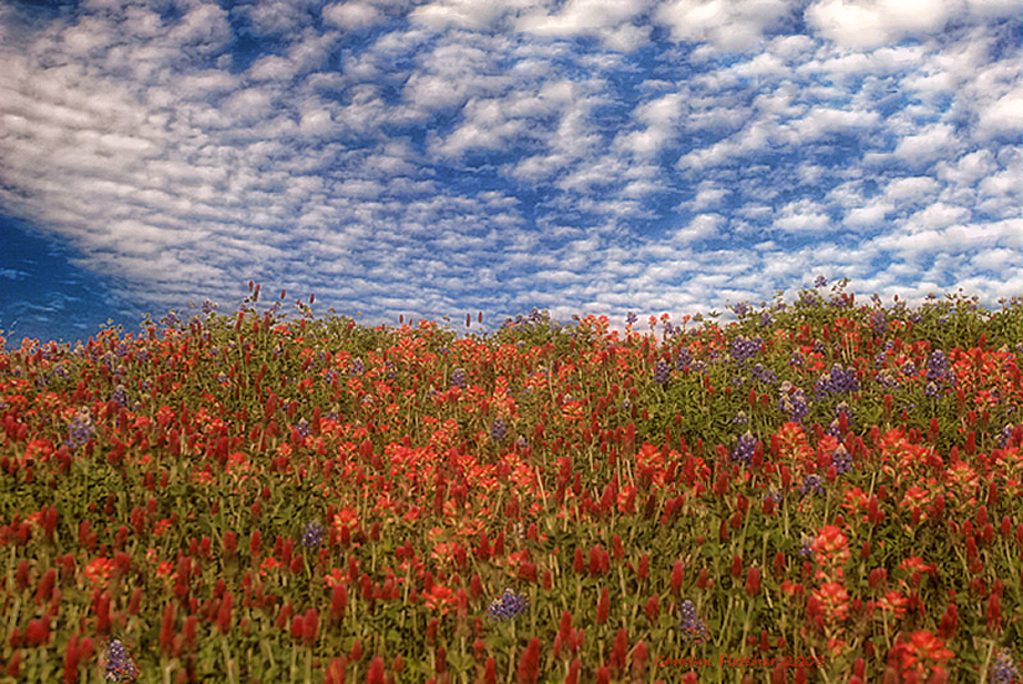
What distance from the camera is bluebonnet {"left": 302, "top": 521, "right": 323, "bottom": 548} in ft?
17.5

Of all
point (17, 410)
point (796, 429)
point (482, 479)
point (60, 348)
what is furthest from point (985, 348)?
point (60, 348)

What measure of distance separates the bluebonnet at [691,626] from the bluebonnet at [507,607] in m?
1.02

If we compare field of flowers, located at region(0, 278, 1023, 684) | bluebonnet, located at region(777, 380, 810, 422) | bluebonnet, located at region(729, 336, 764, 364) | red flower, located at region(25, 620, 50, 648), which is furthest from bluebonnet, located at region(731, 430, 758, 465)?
red flower, located at region(25, 620, 50, 648)

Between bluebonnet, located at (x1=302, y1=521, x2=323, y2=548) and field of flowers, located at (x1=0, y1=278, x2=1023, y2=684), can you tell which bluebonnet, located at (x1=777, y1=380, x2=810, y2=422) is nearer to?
field of flowers, located at (x1=0, y1=278, x2=1023, y2=684)

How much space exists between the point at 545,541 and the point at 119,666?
282 centimetres

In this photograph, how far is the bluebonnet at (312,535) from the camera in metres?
5.34

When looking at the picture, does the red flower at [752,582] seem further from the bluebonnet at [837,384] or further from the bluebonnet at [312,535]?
the bluebonnet at [837,384]

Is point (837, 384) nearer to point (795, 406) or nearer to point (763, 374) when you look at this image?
point (763, 374)

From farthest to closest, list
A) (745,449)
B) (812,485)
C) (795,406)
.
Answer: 1. (795,406)
2. (745,449)
3. (812,485)

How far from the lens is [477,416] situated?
9578 mm

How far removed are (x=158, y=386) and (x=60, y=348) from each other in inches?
139

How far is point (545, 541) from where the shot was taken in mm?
5262

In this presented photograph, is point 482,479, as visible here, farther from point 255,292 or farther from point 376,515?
point 255,292

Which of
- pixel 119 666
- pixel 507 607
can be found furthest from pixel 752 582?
pixel 119 666
